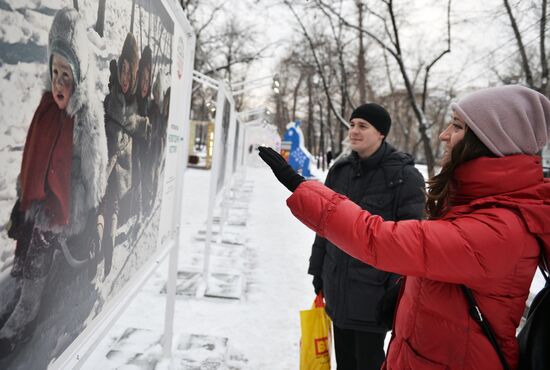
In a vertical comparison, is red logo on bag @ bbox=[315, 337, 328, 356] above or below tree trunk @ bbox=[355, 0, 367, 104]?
below

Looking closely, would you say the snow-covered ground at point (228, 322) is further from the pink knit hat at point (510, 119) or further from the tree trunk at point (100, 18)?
the pink knit hat at point (510, 119)

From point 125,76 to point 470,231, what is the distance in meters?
1.40

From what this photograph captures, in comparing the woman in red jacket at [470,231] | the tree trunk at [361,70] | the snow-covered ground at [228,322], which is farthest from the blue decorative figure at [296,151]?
the woman in red jacket at [470,231]

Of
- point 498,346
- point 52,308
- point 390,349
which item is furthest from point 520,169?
point 52,308

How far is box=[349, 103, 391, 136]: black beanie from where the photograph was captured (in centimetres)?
252

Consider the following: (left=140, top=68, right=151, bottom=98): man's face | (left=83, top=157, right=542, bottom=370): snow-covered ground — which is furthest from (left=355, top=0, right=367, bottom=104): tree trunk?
(left=140, top=68, right=151, bottom=98): man's face

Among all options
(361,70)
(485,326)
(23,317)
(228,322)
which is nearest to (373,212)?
(485,326)

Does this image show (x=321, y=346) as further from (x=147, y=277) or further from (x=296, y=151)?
(x=296, y=151)

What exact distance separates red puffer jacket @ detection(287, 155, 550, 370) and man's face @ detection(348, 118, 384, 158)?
116 cm

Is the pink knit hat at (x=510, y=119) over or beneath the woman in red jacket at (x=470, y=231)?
over

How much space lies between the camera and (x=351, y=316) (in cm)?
229

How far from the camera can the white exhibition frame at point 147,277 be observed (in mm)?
1394

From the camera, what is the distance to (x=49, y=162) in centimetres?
109

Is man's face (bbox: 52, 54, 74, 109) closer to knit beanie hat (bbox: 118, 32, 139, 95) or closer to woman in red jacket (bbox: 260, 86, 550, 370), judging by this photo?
knit beanie hat (bbox: 118, 32, 139, 95)
